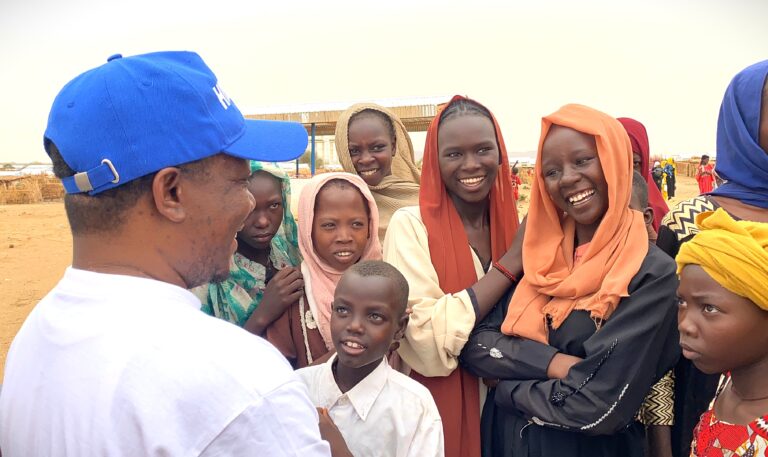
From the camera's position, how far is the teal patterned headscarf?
2756 mm

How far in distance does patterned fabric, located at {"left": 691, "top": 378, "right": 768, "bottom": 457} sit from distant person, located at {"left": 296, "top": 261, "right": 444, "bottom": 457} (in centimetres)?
89

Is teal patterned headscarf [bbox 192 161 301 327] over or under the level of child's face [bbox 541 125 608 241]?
under

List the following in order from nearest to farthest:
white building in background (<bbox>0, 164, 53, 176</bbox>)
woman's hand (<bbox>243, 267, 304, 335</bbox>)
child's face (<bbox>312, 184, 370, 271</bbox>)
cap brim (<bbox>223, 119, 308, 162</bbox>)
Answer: cap brim (<bbox>223, 119, 308, 162</bbox>) → woman's hand (<bbox>243, 267, 304, 335</bbox>) → child's face (<bbox>312, 184, 370, 271</bbox>) → white building in background (<bbox>0, 164, 53, 176</bbox>)

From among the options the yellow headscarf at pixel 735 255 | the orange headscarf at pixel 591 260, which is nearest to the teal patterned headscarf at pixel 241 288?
the orange headscarf at pixel 591 260

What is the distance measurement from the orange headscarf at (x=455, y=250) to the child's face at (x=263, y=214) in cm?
81

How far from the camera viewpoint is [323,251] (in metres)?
2.69

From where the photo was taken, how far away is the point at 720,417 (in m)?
1.82

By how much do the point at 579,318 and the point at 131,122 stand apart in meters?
1.71

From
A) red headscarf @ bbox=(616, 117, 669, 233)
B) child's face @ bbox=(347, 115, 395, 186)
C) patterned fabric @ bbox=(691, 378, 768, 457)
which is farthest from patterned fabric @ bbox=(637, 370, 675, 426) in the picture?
child's face @ bbox=(347, 115, 395, 186)

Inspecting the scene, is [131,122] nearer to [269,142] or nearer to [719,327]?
[269,142]

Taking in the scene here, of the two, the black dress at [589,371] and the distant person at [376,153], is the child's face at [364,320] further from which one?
the distant person at [376,153]

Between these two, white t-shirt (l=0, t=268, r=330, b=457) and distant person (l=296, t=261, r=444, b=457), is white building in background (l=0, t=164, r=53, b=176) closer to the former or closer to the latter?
distant person (l=296, t=261, r=444, b=457)

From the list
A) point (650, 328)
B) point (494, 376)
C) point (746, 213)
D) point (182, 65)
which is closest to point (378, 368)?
point (494, 376)

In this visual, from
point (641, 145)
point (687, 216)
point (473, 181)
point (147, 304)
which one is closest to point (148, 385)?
point (147, 304)
